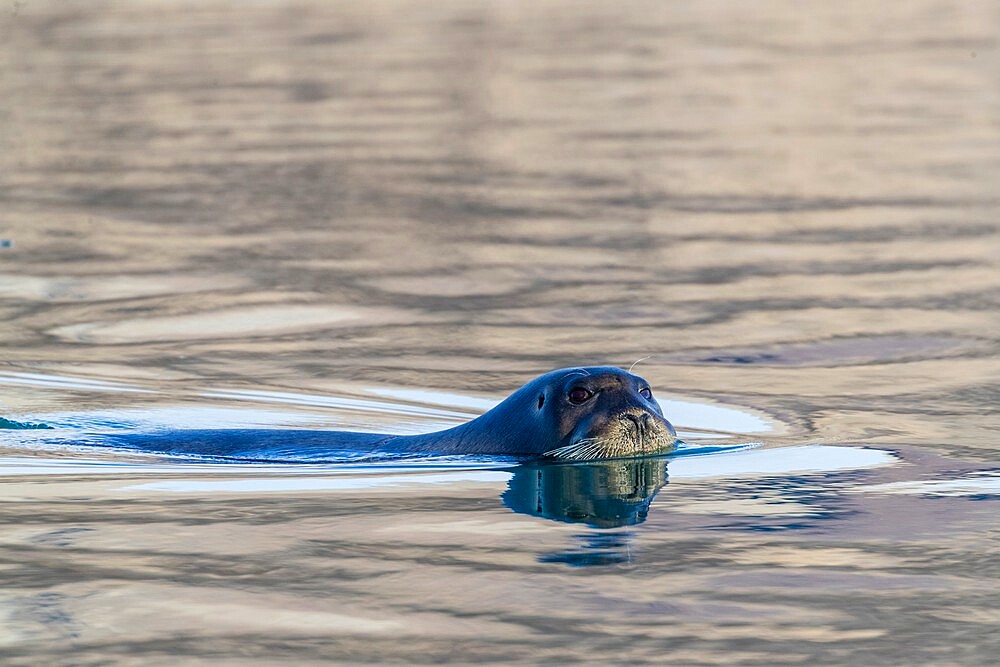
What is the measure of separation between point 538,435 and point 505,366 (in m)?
2.53

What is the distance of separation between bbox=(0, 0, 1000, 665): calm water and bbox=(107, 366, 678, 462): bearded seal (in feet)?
0.48

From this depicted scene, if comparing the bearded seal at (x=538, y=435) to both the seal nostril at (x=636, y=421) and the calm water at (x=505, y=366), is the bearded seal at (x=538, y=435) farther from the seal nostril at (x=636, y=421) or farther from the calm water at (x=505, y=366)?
the calm water at (x=505, y=366)

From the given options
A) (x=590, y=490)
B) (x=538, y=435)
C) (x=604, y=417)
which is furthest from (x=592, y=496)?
(x=538, y=435)

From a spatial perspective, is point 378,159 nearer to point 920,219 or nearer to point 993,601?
point 920,219

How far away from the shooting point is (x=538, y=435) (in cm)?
829

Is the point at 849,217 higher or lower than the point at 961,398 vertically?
higher

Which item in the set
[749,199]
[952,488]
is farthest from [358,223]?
[952,488]

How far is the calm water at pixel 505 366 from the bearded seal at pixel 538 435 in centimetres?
15

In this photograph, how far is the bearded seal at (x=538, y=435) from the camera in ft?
26.3

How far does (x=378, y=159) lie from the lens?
22.7 m

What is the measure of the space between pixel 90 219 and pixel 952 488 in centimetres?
1254

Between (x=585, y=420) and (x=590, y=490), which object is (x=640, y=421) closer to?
(x=585, y=420)

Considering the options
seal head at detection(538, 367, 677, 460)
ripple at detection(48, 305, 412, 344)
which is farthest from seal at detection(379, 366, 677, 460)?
ripple at detection(48, 305, 412, 344)

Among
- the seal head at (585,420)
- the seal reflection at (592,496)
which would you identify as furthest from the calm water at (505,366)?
the seal head at (585,420)
